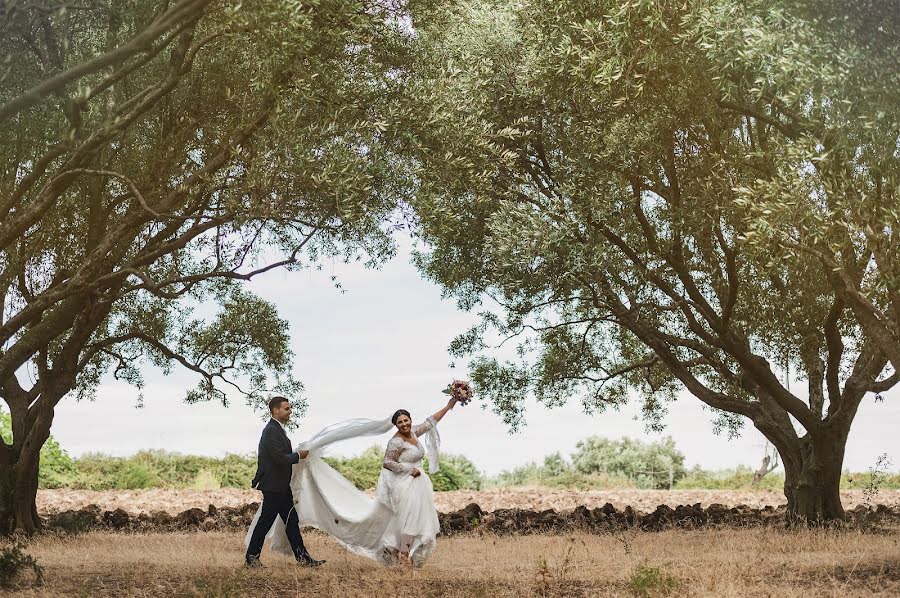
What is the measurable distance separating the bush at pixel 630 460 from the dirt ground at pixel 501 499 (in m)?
5.57

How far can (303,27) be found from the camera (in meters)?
12.8

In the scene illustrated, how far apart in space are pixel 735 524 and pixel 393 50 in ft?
43.6

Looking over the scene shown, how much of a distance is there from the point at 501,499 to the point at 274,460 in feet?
45.0

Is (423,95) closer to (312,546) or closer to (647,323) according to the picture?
(647,323)

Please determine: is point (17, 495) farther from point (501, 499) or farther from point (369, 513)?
point (501, 499)

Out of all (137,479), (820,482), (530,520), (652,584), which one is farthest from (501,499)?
(652,584)

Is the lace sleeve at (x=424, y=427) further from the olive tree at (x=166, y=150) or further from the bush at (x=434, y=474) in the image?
the bush at (x=434, y=474)

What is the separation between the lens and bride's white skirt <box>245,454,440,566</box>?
1430 cm

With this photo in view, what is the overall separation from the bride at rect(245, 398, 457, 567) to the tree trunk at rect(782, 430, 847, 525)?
368 inches

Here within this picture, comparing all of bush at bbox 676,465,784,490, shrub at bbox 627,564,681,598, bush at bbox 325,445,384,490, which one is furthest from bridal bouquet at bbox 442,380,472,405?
bush at bbox 676,465,784,490

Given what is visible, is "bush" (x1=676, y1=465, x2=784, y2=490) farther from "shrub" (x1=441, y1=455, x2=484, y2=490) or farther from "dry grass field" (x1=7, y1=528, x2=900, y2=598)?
"dry grass field" (x1=7, y1=528, x2=900, y2=598)

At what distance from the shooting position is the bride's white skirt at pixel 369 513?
46.9ft

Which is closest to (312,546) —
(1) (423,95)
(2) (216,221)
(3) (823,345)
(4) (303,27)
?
(2) (216,221)

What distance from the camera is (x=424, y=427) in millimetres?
15062
